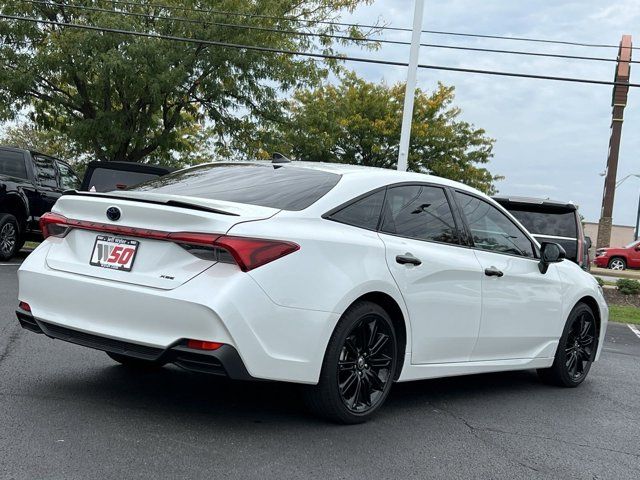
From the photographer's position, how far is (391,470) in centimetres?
391

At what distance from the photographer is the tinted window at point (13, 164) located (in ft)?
44.1

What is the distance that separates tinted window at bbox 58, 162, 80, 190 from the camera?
14.5m

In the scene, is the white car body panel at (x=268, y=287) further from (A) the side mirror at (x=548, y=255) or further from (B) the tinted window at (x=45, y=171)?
(B) the tinted window at (x=45, y=171)

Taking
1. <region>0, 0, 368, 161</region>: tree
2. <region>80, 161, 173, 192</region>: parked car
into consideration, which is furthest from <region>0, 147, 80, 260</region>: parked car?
<region>0, 0, 368, 161</region>: tree

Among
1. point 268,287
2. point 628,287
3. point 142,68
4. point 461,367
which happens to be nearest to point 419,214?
point 461,367

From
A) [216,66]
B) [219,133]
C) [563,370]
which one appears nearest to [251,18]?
[216,66]

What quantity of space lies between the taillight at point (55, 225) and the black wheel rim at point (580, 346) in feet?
13.8

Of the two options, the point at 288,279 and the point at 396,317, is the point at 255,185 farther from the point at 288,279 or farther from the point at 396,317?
the point at 396,317

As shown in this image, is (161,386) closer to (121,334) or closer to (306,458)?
(121,334)

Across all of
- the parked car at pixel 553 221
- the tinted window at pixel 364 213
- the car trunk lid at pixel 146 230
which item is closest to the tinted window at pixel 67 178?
the parked car at pixel 553 221

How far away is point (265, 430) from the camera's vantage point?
4.39 metres

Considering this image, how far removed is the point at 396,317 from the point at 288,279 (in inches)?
39.6

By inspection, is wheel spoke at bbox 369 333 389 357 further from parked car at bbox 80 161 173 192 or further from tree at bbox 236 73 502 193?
tree at bbox 236 73 502 193

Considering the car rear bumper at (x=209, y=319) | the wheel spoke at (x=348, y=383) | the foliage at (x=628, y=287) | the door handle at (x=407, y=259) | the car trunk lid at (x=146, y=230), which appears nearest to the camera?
the car rear bumper at (x=209, y=319)
